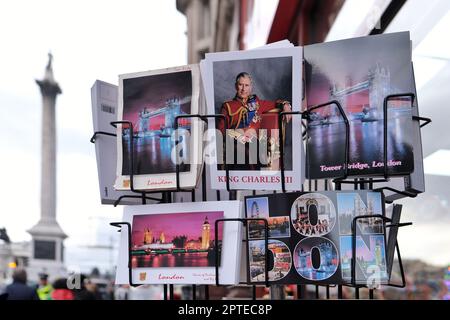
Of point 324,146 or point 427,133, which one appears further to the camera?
point 427,133

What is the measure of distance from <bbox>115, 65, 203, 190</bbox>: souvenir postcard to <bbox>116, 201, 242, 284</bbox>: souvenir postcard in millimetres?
37

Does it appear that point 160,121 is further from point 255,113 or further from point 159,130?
point 255,113

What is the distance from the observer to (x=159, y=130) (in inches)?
31.0

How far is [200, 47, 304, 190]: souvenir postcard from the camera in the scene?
0.74 metres

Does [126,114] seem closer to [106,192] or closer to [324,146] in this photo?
[106,192]

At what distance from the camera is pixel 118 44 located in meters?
1.39

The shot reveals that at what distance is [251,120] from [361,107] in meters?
0.13

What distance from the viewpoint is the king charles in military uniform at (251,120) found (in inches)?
29.4

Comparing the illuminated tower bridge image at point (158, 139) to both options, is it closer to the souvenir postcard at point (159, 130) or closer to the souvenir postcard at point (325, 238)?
the souvenir postcard at point (159, 130)

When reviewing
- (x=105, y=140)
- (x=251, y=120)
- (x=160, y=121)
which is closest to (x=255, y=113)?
(x=251, y=120)

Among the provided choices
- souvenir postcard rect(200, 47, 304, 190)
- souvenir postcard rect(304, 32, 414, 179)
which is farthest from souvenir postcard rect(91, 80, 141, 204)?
souvenir postcard rect(304, 32, 414, 179)

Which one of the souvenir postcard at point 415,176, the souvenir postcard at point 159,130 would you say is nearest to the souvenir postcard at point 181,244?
the souvenir postcard at point 159,130
